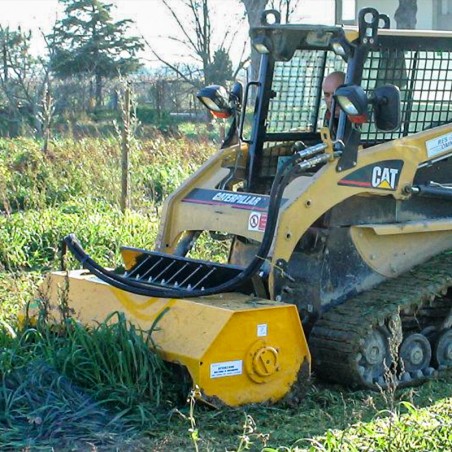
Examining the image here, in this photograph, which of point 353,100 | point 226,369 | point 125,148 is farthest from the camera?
point 125,148

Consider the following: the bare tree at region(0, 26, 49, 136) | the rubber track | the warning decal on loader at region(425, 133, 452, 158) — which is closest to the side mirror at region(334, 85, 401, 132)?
the warning decal on loader at region(425, 133, 452, 158)

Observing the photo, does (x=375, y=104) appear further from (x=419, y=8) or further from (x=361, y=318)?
(x=419, y=8)

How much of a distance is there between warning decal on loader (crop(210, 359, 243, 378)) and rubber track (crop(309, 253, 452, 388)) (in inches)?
30.3

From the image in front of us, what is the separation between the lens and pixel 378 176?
7.07 meters

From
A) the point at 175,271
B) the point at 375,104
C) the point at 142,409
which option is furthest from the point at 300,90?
the point at 142,409

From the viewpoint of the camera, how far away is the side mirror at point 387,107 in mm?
6629

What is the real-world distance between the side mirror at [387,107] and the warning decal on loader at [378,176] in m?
0.40

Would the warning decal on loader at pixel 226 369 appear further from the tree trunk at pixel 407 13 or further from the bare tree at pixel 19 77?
the tree trunk at pixel 407 13

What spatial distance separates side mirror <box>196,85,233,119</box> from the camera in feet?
25.7

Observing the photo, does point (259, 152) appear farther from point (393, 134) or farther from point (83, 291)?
point (83, 291)

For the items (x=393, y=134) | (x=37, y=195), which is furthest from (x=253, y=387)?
(x=37, y=195)

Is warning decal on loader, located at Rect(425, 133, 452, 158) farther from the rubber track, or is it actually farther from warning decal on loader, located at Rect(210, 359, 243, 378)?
warning decal on loader, located at Rect(210, 359, 243, 378)

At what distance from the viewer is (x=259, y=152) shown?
7766 mm

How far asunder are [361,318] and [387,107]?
1.31 metres
